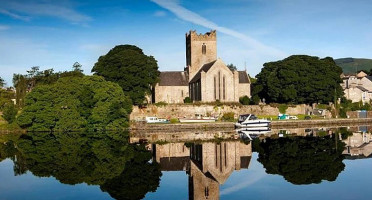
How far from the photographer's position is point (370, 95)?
8919cm

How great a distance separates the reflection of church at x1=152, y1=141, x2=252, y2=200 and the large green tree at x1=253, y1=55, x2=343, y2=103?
3539cm

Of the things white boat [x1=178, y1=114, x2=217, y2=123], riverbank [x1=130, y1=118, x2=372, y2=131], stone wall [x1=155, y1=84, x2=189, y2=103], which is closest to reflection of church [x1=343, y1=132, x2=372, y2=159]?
riverbank [x1=130, y1=118, x2=372, y2=131]

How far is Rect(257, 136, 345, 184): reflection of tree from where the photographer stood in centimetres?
2303

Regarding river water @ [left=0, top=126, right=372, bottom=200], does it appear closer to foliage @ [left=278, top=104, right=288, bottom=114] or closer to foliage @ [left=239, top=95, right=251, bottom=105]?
foliage @ [left=278, top=104, right=288, bottom=114]

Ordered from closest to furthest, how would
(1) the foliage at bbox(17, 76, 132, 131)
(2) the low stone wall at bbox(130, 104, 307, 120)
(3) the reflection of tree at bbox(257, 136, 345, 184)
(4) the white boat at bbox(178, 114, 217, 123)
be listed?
(3) the reflection of tree at bbox(257, 136, 345, 184) < (1) the foliage at bbox(17, 76, 132, 131) < (4) the white boat at bbox(178, 114, 217, 123) < (2) the low stone wall at bbox(130, 104, 307, 120)

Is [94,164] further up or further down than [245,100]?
further down

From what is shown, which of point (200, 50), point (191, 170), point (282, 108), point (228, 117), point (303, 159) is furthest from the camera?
point (200, 50)

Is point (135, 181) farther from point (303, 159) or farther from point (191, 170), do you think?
point (303, 159)

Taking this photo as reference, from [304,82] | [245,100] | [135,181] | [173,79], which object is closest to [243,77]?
[245,100]

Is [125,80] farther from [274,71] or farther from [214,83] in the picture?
[274,71]

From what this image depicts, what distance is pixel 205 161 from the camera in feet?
97.6

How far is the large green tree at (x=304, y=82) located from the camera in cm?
7219

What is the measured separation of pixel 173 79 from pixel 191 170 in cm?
5382

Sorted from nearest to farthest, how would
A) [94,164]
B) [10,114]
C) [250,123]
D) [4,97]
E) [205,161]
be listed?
[94,164], [205,161], [250,123], [10,114], [4,97]
